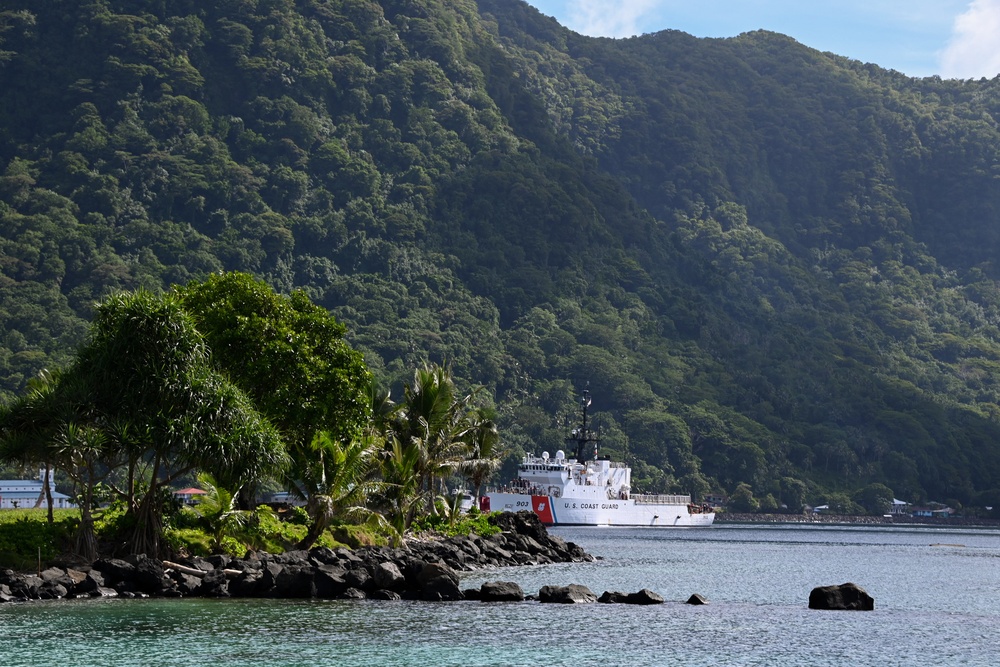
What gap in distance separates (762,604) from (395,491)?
21838 mm

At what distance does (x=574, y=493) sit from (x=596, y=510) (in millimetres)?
5829

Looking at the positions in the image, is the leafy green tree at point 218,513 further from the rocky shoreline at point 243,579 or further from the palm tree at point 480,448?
the palm tree at point 480,448

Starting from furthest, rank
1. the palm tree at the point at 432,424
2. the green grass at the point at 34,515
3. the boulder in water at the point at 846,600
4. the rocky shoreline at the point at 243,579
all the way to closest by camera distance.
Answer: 1. the palm tree at the point at 432,424
2. the green grass at the point at 34,515
3. the boulder in water at the point at 846,600
4. the rocky shoreline at the point at 243,579

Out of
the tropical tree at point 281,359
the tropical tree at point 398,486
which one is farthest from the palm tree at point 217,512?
the tropical tree at point 398,486

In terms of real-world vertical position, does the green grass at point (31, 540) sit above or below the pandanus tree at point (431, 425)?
below

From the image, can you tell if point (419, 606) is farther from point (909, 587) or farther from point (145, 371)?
point (909, 587)

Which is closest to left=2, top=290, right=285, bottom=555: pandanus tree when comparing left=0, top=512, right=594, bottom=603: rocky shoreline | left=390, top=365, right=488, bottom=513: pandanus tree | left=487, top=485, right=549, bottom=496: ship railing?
left=0, top=512, right=594, bottom=603: rocky shoreline

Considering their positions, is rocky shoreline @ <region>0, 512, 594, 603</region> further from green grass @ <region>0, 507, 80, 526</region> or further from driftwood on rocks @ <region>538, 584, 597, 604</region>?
green grass @ <region>0, 507, 80, 526</region>

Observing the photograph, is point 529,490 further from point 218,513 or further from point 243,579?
point 243,579

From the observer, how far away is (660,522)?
15962cm

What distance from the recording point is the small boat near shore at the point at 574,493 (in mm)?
133250

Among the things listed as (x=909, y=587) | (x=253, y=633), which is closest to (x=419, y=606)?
(x=253, y=633)

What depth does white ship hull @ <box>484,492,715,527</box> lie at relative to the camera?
132375 mm

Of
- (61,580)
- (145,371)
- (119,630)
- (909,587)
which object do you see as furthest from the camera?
(909,587)
